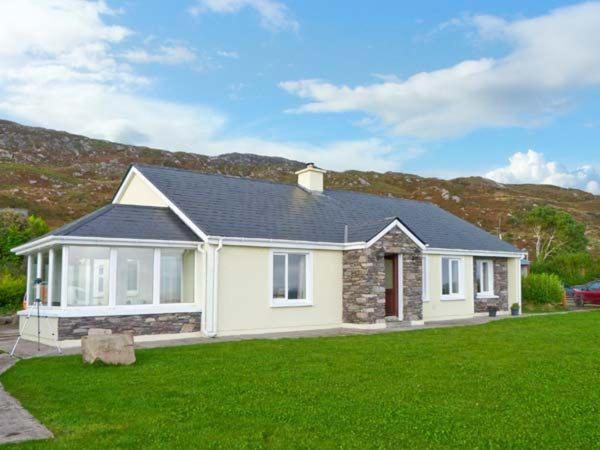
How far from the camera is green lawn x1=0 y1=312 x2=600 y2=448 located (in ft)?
19.2

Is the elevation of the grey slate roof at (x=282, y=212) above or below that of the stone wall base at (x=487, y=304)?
above

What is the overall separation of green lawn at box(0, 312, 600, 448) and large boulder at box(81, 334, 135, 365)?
287 millimetres

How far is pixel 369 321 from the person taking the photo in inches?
717

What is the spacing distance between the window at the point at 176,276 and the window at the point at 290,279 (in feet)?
8.99

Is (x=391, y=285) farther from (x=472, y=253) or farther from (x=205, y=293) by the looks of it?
(x=205, y=293)

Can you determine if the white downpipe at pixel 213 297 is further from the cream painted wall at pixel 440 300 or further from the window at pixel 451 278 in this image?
the window at pixel 451 278

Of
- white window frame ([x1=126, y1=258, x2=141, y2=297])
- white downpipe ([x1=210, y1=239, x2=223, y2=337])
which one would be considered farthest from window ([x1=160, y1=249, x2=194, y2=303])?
white downpipe ([x1=210, y1=239, x2=223, y2=337])

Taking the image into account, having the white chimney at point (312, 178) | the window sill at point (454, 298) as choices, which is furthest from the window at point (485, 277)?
the white chimney at point (312, 178)

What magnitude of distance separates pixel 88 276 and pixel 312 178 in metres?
11.2

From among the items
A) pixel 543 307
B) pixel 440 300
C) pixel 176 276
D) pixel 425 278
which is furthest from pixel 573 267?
pixel 176 276

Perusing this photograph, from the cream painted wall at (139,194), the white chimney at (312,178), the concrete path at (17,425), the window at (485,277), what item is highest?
the white chimney at (312,178)

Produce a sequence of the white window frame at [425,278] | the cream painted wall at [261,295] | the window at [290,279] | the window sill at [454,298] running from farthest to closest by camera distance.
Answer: the window sill at [454,298], the white window frame at [425,278], the window at [290,279], the cream painted wall at [261,295]

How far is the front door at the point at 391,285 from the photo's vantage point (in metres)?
19.6

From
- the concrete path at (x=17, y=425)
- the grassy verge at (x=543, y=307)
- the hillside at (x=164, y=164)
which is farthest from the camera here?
the hillside at (x=164, y=164)
